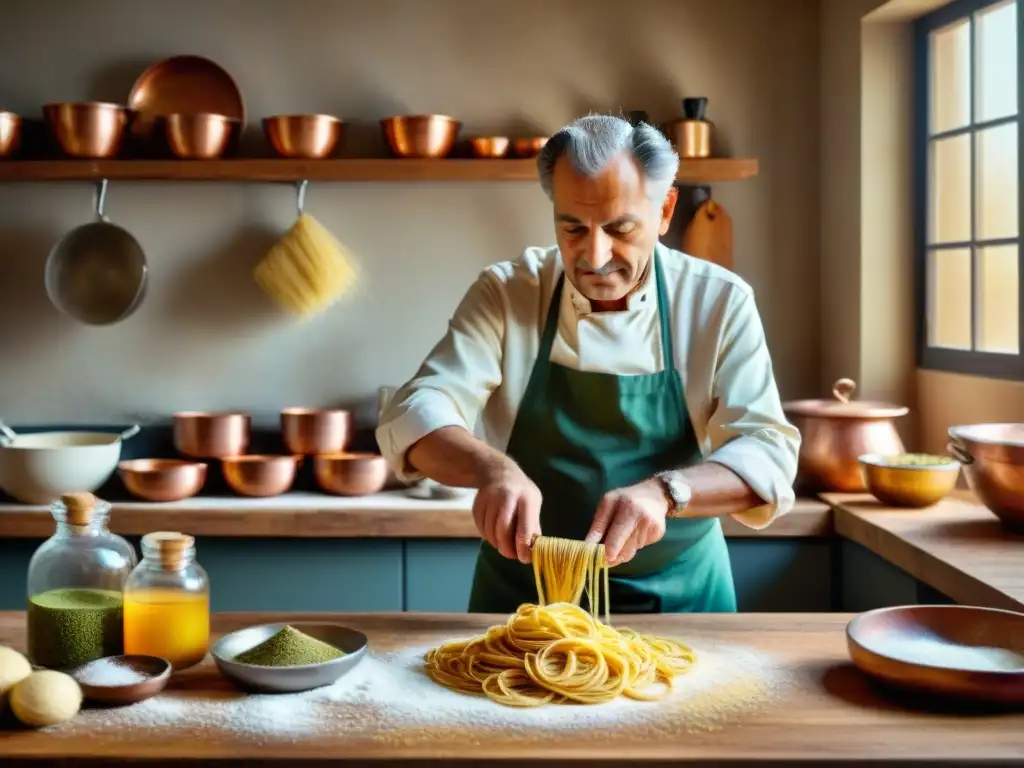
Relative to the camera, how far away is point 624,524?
5.58 feet

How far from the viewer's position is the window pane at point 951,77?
3.30 metres

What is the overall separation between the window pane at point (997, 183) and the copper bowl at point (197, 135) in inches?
89.4

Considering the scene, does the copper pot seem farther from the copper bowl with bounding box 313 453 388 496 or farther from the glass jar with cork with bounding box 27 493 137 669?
the glass jar with cork with bounding box 27 493 137 669

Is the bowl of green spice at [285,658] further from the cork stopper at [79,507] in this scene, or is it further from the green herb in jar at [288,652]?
the cork stopper at [79,507]

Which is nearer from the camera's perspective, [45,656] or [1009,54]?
[45,656]

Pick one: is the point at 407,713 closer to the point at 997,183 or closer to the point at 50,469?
the point at 50,469

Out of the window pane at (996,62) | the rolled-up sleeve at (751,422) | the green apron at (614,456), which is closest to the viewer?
the rolled-up sleeve at (751,422)

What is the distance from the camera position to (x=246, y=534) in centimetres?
321

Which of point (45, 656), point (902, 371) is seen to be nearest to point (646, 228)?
point (45, 656)

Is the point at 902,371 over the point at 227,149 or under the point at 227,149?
under

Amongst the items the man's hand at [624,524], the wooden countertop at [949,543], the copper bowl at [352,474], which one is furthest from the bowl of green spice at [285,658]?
the copper bowl at [352,474]

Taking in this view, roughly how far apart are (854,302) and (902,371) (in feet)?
0.86

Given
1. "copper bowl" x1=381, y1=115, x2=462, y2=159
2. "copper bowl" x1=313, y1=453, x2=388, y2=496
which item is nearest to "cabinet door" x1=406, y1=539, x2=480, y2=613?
"copper bowl" x1=313, y1=453, x2=388, y2=496

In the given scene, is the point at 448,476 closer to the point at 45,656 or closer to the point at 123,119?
the point at 45,656
